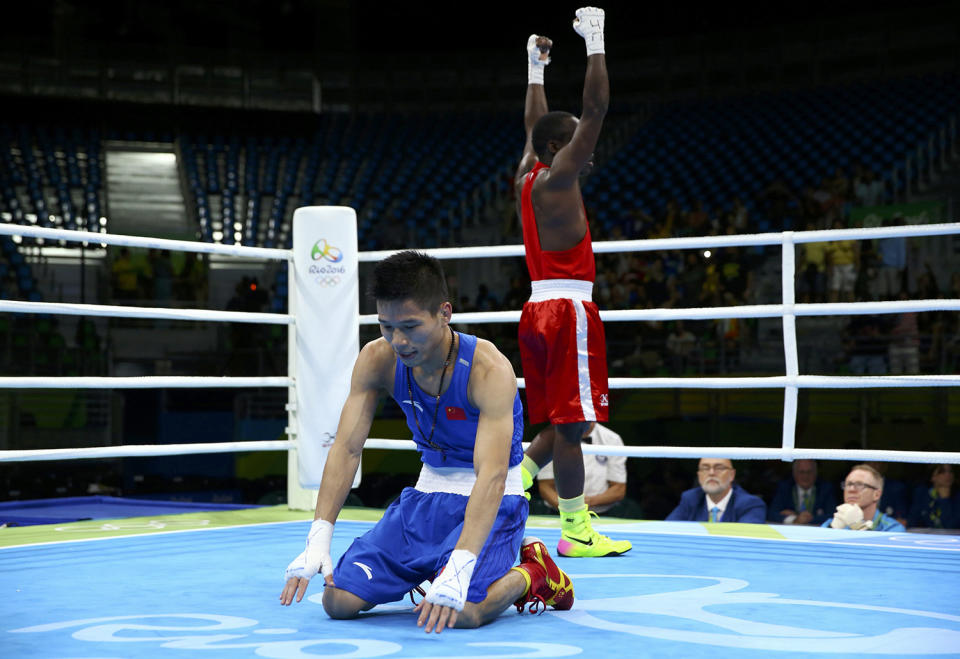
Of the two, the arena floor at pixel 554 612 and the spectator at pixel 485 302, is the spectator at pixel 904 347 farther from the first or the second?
the arena floor at pixel 554 612

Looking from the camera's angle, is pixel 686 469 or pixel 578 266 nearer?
pixel 578 266

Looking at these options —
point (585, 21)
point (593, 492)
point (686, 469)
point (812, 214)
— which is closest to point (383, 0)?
point (812, 214)

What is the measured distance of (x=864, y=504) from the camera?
388cm

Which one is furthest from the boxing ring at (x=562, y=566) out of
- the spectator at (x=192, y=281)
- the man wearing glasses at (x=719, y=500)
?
the spectator at (x=192, y=281)

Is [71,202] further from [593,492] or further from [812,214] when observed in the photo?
[593,492]

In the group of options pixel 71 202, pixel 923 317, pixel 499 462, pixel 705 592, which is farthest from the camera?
pixel 71 202

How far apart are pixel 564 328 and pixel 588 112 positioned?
611mm

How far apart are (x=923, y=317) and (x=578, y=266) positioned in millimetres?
5321

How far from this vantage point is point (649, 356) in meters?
7.63

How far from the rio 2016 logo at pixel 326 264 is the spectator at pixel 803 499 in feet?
8.98

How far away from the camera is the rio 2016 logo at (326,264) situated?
374 cm

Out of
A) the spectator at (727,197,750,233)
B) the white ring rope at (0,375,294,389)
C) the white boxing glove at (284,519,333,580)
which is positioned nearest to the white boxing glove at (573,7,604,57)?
the white boxing glove at (284,519,333,580)

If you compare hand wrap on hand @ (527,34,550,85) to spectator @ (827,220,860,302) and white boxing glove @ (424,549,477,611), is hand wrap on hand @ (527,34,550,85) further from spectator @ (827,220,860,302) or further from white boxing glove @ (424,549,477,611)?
spectator @ (827,220,860,302)

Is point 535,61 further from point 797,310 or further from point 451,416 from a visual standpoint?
point 451,416
